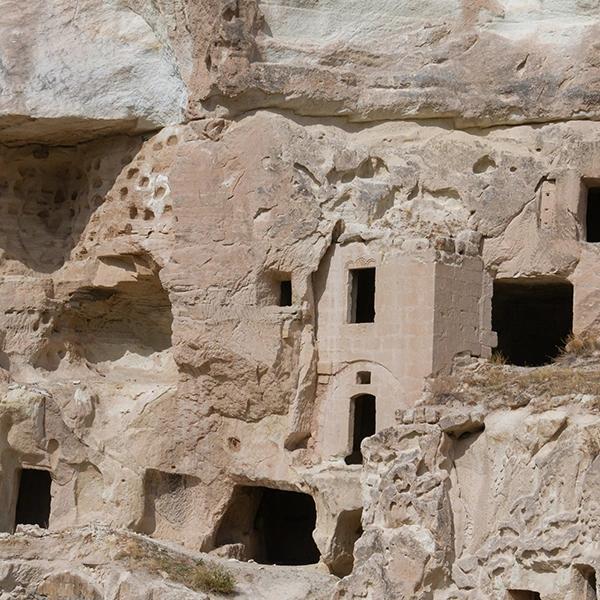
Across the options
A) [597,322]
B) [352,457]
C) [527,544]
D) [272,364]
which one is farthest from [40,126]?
[527,544]

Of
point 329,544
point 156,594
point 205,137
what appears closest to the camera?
point 156,594

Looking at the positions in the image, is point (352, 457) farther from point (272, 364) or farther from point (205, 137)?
point (205, 137)

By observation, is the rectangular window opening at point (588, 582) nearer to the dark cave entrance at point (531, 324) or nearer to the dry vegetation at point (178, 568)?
the dry vegetation at point (178, 568)

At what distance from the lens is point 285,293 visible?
28.7 m

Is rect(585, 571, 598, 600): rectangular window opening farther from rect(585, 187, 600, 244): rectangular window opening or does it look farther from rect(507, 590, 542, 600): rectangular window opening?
rect(585, 187, 600, 244): rectangular window opening

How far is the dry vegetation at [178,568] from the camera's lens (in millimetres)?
24703

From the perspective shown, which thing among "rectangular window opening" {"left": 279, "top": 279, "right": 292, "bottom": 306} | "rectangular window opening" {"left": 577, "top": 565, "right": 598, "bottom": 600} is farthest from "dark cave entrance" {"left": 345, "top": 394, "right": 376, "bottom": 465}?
"rectangular window opening" {"left": 577, "top": 565, "right": 598, "bottom": 600}

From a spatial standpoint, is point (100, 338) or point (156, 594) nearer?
point (156, 594)

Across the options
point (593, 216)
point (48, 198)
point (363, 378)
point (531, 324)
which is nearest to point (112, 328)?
point (48, 198)

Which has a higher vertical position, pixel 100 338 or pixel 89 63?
pixel 89 63

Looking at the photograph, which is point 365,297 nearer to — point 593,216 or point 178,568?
point 593,216

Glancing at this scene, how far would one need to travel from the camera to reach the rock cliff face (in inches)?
1040

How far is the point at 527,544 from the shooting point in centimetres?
2269

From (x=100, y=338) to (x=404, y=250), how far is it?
7271 millimetres
